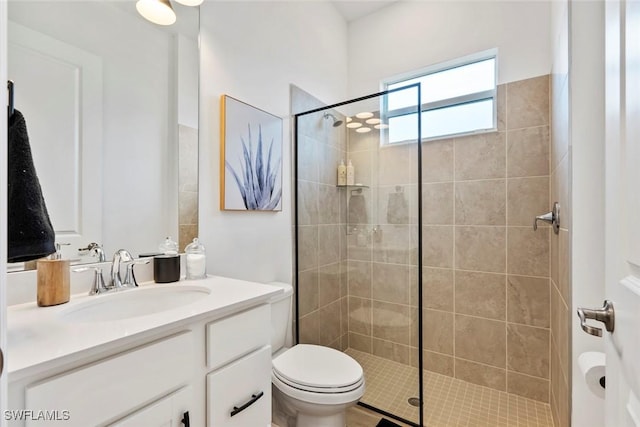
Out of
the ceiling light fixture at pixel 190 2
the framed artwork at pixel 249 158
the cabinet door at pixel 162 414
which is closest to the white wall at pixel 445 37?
the framed artwork at pixel 249 158

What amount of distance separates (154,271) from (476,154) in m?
2.08

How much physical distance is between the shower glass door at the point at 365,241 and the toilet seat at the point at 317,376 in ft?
1.39

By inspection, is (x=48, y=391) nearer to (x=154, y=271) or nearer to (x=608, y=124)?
(x=154, y=271)

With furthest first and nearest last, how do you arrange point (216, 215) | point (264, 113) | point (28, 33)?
point (264, 113)
point (216, 215)
point (28, 33)

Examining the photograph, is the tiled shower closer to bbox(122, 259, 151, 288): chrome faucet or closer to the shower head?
the shower head

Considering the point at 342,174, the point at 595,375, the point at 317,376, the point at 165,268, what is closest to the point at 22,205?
the point at 165,268

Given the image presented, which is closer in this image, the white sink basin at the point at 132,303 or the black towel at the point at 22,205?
the black towel at the point at 22,205

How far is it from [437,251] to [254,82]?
5.60 feet

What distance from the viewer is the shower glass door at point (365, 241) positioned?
1827 millimetres

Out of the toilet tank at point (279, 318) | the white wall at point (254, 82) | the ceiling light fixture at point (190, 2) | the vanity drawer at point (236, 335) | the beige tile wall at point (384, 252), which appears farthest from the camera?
the beige tile wall at point (384, 252)

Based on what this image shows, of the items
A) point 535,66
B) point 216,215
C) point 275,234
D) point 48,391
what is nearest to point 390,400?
point 275,234

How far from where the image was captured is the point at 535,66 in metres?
1.91

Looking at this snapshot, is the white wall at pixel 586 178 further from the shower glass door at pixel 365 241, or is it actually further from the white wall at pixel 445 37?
the white wall at pixel 445 37

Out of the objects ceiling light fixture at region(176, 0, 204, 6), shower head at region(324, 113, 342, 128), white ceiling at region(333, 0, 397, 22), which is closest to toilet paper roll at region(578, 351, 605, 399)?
shower head at region(324, 113, 342, 128)
